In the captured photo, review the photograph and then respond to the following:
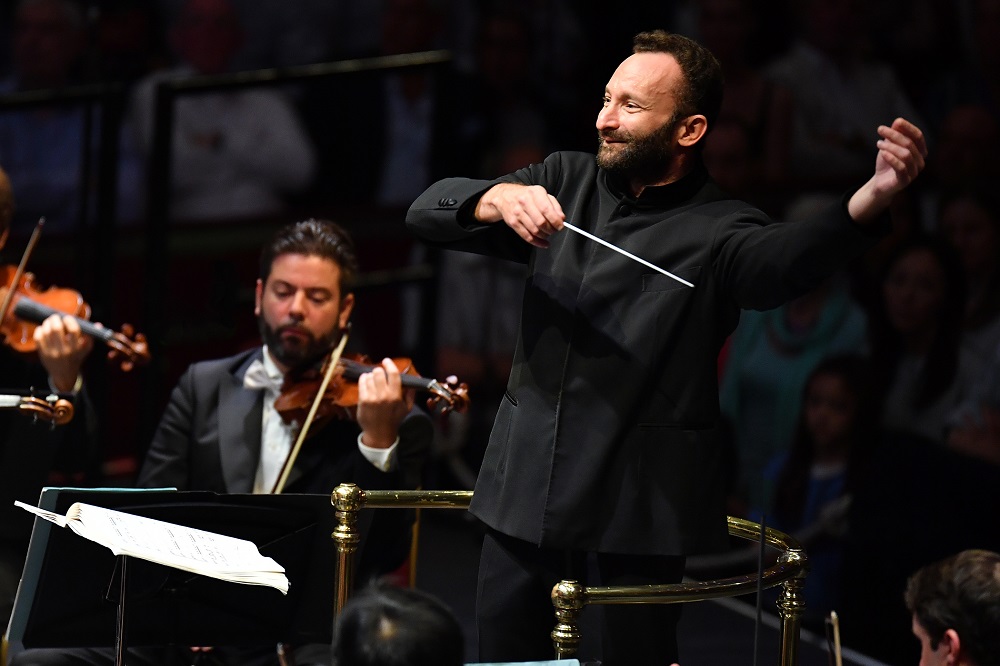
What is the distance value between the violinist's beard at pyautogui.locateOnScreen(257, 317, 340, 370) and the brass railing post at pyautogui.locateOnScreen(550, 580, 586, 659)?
1488 mm

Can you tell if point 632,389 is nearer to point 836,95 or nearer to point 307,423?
point 307,423

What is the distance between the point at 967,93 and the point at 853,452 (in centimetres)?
152

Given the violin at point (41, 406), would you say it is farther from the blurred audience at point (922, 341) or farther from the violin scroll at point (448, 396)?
the blurred audience at point (922, 341)

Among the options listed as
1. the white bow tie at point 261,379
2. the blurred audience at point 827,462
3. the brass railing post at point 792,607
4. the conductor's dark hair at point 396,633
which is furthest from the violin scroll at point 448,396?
the blurred audience at point 827,462

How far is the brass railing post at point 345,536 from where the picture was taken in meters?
3.10

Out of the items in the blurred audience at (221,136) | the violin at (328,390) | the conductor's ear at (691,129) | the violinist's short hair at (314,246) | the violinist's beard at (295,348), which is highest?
the blurred audience at (221,136)

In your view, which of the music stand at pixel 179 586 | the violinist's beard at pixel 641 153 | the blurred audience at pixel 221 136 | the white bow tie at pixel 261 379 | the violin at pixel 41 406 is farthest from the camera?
the blurred audience at pixel 221 136

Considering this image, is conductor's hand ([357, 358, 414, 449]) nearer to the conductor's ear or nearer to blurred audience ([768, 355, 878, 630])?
the conductor's ear

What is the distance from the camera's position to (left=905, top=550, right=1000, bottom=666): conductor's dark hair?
2.68m

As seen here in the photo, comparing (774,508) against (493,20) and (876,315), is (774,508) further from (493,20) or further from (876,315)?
(493,20)

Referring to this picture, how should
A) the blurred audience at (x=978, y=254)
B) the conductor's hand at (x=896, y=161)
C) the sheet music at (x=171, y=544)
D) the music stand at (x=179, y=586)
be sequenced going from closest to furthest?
the conductor's hand at (x=896, y=161) < the sheet music at (x=171, y=544) < the music stand at (x=179, y=586) < the blurred audience at (x=978, y=254)

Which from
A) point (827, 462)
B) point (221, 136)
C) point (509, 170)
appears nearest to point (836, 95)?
point (509, 170)

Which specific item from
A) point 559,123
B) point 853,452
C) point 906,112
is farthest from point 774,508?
point 559,123

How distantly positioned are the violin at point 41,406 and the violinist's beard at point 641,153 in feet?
4.72
